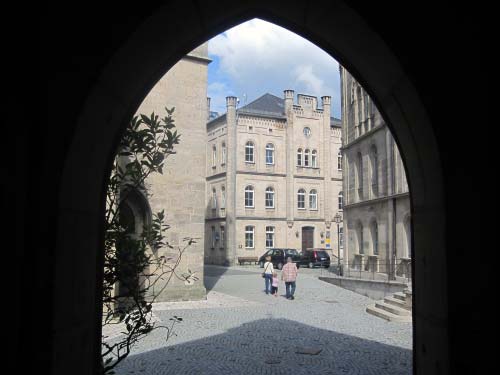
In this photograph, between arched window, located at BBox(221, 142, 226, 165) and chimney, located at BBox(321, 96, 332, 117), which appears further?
chimney, located at BBox(321, 96, 332, 117)

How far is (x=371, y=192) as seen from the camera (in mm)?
25047

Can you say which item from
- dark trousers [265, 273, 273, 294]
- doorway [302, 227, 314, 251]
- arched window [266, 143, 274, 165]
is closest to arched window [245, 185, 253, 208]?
arched window [266, 143, 274, 165]

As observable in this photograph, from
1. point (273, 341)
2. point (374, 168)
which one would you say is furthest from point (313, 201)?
point (273, 341)

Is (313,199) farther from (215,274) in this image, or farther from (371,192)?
(371,192)

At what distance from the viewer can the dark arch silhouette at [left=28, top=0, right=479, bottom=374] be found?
2.53 m

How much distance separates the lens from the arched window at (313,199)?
46531 mm

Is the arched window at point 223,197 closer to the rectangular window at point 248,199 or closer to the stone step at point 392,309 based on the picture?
the rectangular window at point 248,199

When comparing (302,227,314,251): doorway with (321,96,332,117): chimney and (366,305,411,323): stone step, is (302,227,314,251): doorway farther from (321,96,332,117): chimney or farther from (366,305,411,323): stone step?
(366,305,411,323): stone step

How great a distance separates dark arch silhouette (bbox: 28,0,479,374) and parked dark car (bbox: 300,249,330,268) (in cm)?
3454

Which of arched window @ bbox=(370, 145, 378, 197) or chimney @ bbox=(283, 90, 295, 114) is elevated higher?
chimney @ bbox=(283, 90, 295, 114)

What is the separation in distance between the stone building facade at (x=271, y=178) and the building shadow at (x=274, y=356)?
31.5 metres
